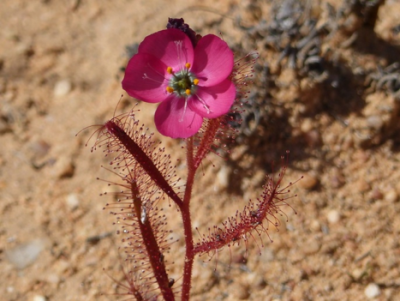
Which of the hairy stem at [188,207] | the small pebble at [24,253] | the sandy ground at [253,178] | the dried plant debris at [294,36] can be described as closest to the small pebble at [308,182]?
the sandy ground at [253,178]

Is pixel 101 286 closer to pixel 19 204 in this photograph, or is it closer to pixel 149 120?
pixel 19 204

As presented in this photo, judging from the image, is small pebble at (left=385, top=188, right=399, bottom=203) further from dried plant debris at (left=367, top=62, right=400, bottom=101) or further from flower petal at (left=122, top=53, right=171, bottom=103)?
flower petal at (left=122, top=53, right=171, bottom=103)

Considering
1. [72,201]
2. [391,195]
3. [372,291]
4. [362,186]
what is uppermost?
[72,201]

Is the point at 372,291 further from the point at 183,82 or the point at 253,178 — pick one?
the point at 183,82

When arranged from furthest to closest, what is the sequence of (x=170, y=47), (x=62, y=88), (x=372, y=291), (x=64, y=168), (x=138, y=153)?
(x=62, y=88), (x=64, y=168), (x=372, y=291), (x=170, y=47), (x=138, y=153)

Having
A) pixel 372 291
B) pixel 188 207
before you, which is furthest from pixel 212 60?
pixel 372 291

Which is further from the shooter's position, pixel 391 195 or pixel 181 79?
pixel 391 195

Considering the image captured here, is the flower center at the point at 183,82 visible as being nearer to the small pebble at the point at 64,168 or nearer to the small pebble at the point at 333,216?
the small pebble at the point at 333,216

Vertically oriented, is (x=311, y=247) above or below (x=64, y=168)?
below
